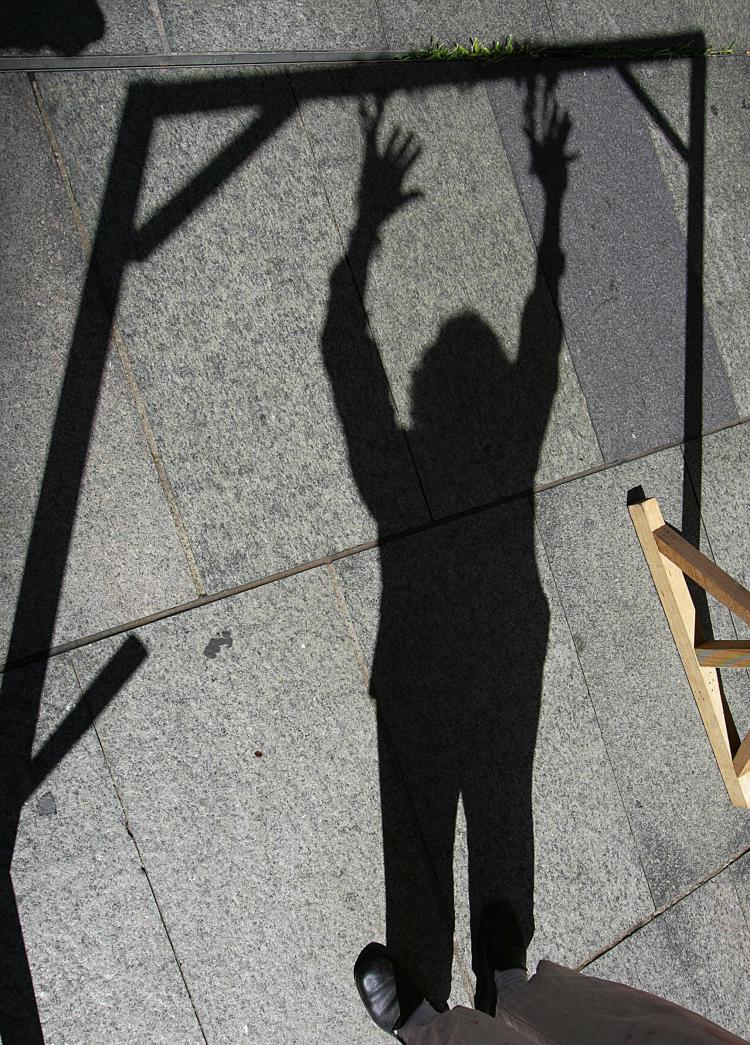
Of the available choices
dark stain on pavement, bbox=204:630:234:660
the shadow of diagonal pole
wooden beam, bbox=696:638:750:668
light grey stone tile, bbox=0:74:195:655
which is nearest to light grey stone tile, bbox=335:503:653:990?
dark stain on pavement, bbox=204:630:234:660

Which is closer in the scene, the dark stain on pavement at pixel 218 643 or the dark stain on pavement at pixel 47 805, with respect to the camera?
the dark stain on pavement at pixel 47 805

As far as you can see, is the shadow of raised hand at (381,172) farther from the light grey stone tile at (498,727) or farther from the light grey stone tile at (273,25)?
the light grey stone tile at (498,727)

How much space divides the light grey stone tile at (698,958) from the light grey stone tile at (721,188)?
9.14ft

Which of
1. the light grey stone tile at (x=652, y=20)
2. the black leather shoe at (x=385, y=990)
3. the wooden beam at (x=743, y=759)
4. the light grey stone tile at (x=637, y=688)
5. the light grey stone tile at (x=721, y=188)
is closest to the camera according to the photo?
the black leather shoe at (x=385, y=990)

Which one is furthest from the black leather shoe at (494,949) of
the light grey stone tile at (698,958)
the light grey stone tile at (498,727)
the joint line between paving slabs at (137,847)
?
the joint line between paving slabs at (137,847)

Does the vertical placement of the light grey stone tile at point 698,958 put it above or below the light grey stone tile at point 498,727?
below

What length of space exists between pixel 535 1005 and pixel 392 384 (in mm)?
2681

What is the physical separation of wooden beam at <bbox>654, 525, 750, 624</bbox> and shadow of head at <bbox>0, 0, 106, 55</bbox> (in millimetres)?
3525

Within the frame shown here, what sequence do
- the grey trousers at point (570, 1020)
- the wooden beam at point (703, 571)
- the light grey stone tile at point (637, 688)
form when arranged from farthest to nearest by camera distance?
the light grey stone tile at point (637, 688), the wooden beam at point (703, 571), the grey trousers at point (570, 1020)

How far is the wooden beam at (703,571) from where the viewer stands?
3.77 m

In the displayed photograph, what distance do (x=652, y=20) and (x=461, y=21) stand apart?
4.83 feet

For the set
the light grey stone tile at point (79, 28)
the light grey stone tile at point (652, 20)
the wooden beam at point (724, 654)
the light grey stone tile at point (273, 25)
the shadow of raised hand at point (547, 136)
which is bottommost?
the wooden beam at point (724, 654)

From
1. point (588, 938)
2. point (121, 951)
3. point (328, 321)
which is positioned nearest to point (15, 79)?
point (328, 321)

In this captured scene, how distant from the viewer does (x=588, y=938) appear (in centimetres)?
387
